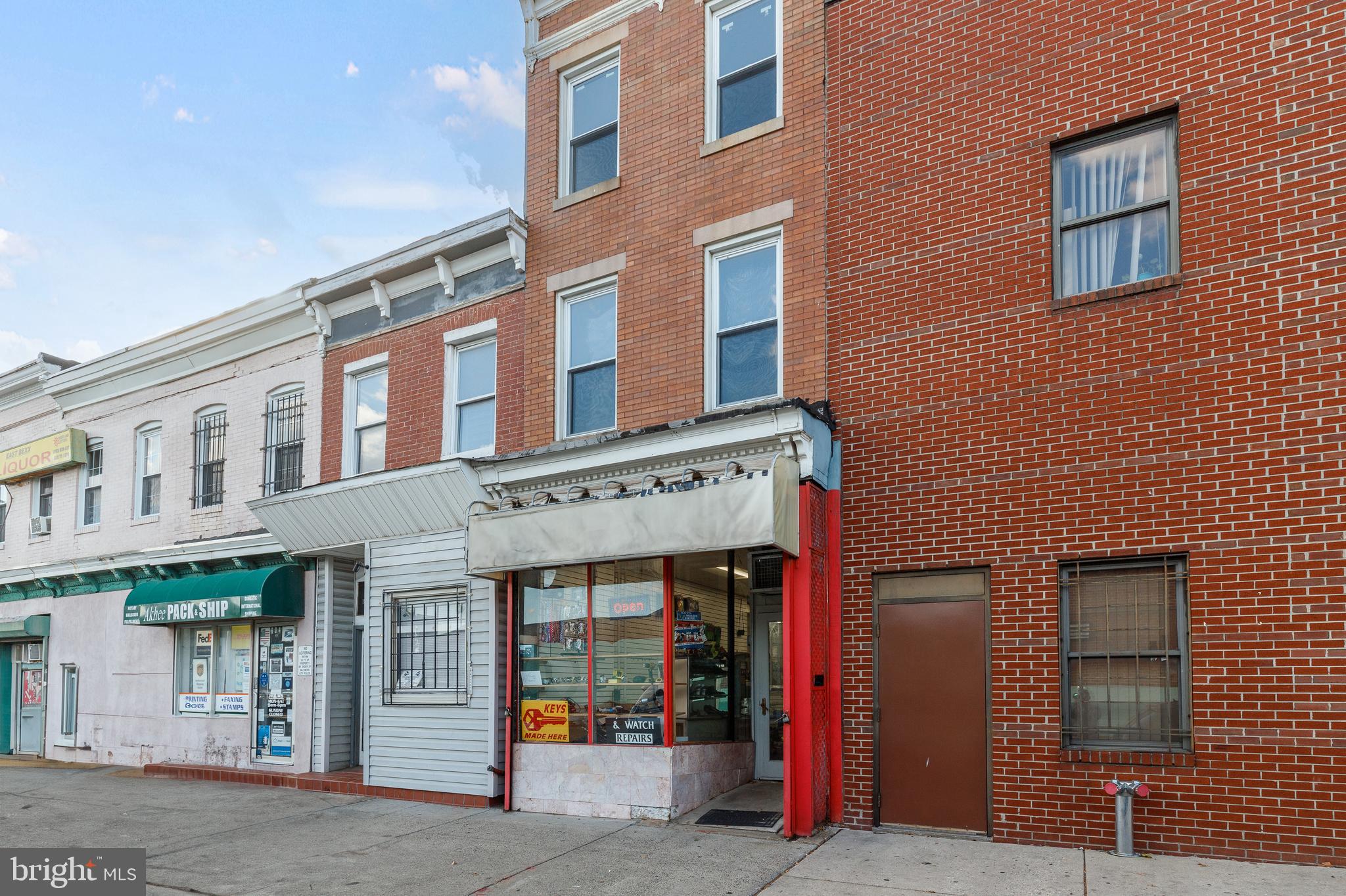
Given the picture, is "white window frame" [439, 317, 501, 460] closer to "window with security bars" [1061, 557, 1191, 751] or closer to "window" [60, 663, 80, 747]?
"window with security bars" [1061, 557, 1191, 751]

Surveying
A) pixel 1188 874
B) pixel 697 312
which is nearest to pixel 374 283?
pixel 697 312

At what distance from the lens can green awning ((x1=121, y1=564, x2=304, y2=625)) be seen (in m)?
15.3

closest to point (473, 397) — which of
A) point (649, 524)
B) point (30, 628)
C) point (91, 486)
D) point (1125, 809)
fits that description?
point (649, 524)

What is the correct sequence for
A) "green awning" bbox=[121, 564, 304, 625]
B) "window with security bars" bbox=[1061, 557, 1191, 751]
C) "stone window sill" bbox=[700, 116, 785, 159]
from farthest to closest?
"green awning" bbox=[121, 564, 304, 625] → "stone window sill" bbox=[700, 116, 785, 159] → "window with security bars" bbox=[1061, 557, 1191, 751]

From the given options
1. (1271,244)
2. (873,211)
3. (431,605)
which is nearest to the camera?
(1271,244)

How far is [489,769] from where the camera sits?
12.5m

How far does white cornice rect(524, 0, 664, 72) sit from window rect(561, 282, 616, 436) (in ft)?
11.6

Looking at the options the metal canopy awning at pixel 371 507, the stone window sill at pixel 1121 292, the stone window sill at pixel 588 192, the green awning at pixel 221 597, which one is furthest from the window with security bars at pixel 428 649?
the stone window sill at pixel 1121 292

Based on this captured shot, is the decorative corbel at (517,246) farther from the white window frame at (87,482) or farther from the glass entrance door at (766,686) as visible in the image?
the white window frame at (87,482)

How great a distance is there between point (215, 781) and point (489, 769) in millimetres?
5644

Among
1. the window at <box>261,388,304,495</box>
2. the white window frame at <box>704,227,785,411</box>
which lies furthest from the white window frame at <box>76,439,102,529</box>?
the white window frame at <box>704,227,785,411</box>

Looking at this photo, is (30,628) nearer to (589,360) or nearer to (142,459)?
(142,459)

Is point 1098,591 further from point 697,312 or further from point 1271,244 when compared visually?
point 697,312

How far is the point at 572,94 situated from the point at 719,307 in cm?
434
